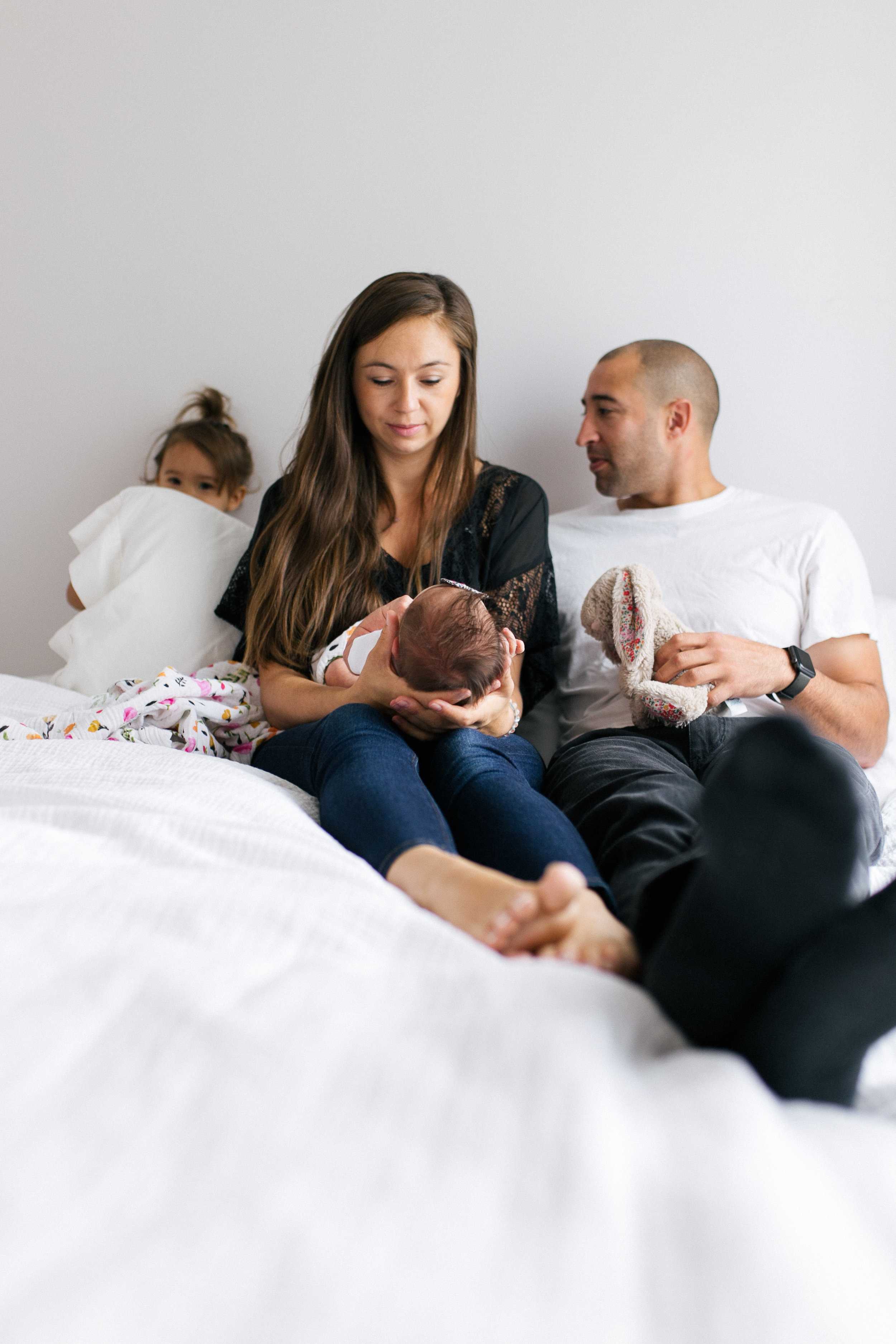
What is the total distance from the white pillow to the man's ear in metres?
0.91

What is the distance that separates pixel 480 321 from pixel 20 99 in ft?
4.10

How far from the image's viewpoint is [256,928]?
2.12ft

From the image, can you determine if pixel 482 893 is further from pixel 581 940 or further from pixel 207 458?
pixel 207 458

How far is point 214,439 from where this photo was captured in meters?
2.05

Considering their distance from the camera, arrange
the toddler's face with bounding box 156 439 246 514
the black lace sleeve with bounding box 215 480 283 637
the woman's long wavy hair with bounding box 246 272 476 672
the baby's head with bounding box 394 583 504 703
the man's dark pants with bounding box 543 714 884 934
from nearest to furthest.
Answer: the man's dark pants with bounding box 543 714 884 934 → the baby's head with bounding box 394 583 504 703 → the woman's long wavy hair with bounding box 246 272 476 672 → the black lace sleeve with bounding box 215 480 283 637 → the toddler's face with bounding box 156 439 246 514

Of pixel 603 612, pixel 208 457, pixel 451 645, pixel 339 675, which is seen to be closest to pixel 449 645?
pixel 451 645

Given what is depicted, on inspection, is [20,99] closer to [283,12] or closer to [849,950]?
[283,12]

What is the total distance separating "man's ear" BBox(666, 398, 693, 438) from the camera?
1766mm

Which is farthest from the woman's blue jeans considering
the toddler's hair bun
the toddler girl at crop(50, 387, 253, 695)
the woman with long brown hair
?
the toddler's hair bun

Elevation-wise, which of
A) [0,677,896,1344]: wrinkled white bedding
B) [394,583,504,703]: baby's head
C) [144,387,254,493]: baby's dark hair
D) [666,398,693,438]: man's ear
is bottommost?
[0,677,896,1344]: wrinkled white bedding

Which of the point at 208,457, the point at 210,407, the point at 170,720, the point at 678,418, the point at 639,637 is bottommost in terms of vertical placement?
the point at 170,720

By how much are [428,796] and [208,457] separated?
4.52 feet

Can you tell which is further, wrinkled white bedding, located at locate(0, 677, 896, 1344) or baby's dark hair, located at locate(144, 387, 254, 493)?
baby's dark hair, located at locate(144, 387, 254, 493)

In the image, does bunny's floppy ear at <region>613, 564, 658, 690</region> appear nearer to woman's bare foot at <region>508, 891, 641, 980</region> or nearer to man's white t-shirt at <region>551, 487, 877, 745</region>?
man's white t-shirt at <region>551, 487, 877, 745</region>
